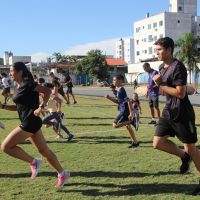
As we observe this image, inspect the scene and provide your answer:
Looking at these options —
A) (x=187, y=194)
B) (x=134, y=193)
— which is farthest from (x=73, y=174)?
(x=187, y=194)

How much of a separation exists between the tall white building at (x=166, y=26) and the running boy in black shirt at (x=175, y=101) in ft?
316

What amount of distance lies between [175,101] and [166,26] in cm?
9996

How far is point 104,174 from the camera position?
6598 mm

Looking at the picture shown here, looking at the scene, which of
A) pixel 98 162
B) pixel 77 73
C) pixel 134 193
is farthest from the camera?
pixel 77 73

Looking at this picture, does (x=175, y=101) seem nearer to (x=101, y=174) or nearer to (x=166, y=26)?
(x=101, y=174)

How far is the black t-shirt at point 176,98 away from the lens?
16.4 feet

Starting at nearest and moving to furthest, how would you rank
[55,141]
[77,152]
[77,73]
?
[77,152]
[55,141]
[77,73]

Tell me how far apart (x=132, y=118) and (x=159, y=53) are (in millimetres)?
3574

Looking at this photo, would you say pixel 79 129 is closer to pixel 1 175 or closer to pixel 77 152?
pixel 77 152

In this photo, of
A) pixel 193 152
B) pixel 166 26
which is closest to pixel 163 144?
pixel 193 152

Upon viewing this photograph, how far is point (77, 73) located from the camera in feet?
293

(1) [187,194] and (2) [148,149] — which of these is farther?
(2) [148,149]

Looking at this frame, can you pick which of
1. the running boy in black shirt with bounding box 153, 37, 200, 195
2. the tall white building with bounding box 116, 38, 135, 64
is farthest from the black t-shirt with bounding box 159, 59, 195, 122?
the tall white building with bounding box 116, 38, 135, 64

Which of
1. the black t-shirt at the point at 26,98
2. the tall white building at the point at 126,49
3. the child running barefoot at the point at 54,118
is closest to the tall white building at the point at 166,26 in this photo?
the tall white building at the point at 126,49
